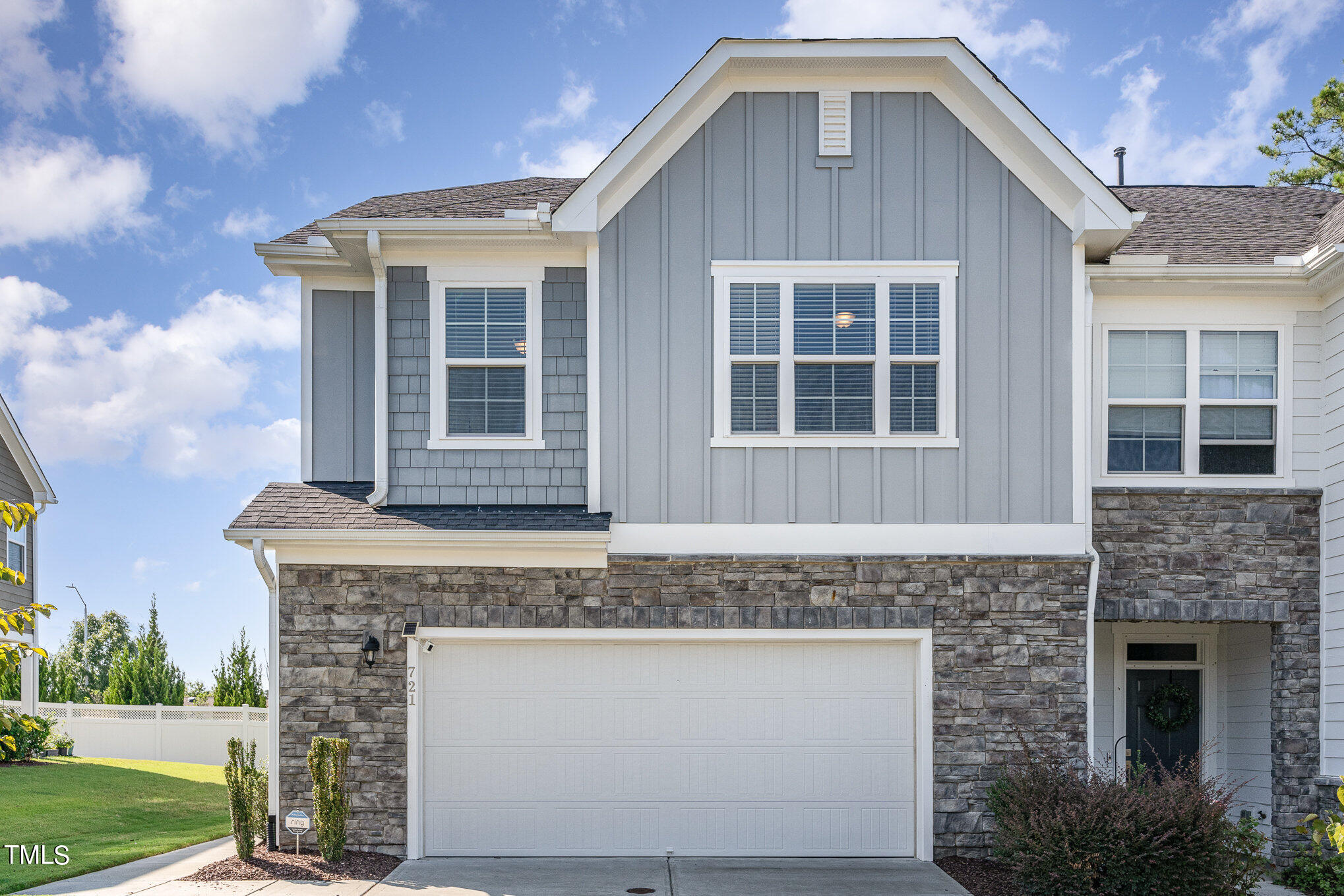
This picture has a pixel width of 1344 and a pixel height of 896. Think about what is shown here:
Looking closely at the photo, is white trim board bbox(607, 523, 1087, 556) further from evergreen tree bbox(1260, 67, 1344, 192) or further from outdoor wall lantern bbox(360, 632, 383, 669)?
evergreen tree bbox(1260, 67, 1344, 192)

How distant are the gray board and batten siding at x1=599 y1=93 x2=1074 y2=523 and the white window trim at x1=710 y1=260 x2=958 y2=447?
8 centimetres

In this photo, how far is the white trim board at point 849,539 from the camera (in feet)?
28.0

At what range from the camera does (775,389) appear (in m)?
8.66

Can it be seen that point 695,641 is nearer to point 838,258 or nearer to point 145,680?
point 838,258

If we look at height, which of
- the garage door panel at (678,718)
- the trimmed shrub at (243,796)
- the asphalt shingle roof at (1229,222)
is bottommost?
the trimmed shrub at (243,796)

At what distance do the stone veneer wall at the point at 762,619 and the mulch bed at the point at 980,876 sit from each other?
136mm

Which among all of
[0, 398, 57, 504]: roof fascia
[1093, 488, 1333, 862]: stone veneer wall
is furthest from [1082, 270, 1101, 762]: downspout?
[0, 398, 57, 504]: roof fascia

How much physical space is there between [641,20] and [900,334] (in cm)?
611

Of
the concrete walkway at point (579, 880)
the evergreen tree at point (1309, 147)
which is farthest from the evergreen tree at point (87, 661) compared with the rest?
the evergreen tree at point (1309, 147)

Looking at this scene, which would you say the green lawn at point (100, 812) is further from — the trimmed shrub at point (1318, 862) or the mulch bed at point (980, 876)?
the trimmed shrub at point (1318, 862)

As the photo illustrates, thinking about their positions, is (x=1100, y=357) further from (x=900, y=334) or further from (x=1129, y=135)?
(x=1129, y=135)

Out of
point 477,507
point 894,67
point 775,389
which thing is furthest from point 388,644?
point 894,67

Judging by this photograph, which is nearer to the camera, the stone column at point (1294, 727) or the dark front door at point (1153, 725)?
the stone column at point (1294, 727)

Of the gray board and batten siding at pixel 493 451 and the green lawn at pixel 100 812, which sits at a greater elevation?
the gray board and batten siding at pixel 493 451
